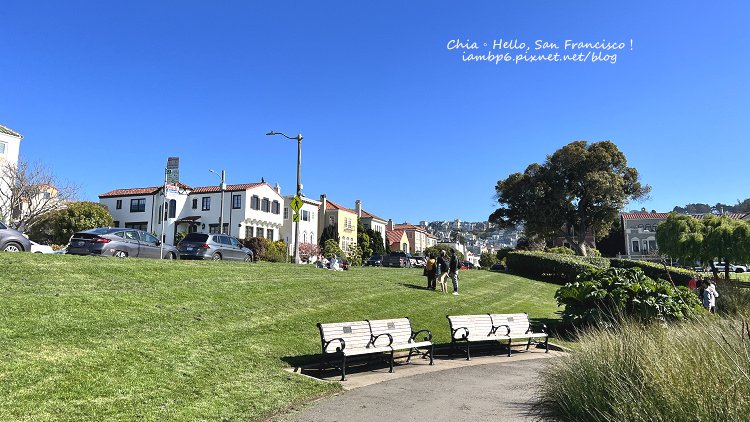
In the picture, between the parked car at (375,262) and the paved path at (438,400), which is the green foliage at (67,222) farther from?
the paved path at (438,400)

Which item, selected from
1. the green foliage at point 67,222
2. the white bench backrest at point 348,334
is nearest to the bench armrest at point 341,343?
the white bench backrest at point 348,334

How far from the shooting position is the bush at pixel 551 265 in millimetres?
33781

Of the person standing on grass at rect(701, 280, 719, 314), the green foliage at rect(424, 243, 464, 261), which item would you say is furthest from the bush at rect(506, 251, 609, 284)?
the person standing on grass at rect(701, 280, 719, 314)

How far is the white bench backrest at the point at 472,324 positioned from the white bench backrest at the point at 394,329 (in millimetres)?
1296

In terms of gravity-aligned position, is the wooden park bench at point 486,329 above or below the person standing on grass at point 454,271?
below

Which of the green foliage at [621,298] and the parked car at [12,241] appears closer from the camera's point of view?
the green foliage at [621,298]

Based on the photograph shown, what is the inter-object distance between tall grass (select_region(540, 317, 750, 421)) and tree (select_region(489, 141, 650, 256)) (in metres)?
43.5

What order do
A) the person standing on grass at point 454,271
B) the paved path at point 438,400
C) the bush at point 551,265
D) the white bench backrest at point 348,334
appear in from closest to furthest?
the paved path at point 438,400 → the white bench backrest at point 348,334 → the person standing on grass at point 454,271 → the bush at point 551,265

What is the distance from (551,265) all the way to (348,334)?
28502 mm

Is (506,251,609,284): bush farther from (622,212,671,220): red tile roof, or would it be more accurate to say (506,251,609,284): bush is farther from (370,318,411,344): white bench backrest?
(622,212,671,220): red tile roof

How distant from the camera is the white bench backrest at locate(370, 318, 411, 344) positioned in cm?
956

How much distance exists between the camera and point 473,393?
7711 mm

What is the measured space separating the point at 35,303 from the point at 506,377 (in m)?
8.07

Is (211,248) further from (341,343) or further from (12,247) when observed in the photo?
(341,343)
